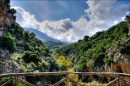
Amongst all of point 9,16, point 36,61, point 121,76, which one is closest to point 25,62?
point 36,61

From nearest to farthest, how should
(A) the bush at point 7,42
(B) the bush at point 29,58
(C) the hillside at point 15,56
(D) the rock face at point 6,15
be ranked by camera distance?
(C) the hillside at point 15,56 < (A) the bush at point 7,42 < (B) the bush at point 29,58 < (D) the rock face at point 6,15

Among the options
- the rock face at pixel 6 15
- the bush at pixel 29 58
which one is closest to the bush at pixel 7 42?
the bush at pixel 29 58

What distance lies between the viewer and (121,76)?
233 inches

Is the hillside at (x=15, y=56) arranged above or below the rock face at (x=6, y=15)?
below

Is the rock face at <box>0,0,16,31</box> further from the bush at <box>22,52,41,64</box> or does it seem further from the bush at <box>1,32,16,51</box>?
the bush at <box>22,52,41,64</box>

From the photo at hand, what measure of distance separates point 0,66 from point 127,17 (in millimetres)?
23610

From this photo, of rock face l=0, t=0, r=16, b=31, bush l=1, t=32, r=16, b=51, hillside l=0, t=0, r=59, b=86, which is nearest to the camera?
hillside l=0, t=0, r=59, b=86

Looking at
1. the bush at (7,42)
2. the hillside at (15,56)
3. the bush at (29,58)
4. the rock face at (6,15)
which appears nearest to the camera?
the hillside at (15,56)

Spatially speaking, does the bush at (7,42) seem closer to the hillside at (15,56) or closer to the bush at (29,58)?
the hillside at (15,56)

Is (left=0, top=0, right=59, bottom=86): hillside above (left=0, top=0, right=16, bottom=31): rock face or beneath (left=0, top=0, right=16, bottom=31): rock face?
beneath

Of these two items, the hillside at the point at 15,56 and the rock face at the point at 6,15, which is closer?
the hillside at the point at 15,56

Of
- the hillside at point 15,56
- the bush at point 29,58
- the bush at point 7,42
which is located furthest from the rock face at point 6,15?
the bush at point 29,58

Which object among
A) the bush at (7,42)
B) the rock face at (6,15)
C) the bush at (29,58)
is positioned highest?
the rock face at (6,15)

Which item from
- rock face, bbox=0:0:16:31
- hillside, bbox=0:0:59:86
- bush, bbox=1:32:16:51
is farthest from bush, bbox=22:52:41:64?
rock face, bbox=0:0:16:31
